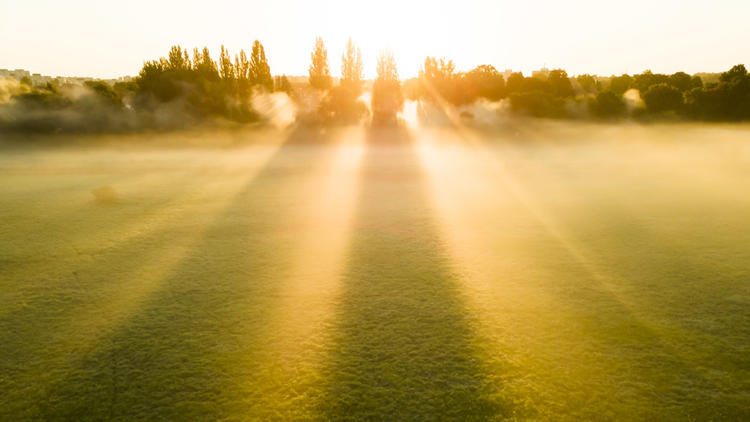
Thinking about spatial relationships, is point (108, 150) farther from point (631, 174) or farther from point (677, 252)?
point (677, 252)

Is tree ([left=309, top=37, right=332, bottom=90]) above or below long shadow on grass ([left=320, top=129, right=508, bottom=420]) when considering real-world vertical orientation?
above

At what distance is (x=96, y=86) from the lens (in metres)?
46.9

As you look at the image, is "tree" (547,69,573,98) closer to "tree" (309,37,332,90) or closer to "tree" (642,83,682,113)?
"tree" (642,83,682,113)

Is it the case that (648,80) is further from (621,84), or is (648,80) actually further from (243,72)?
(243,72)

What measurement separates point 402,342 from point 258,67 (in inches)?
2256

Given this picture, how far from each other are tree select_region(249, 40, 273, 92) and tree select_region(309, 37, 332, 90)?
25.6 ft

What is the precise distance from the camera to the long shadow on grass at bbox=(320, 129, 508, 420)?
491cm

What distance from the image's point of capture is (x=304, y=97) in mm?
60281

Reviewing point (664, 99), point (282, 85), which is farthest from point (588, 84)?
point (282, 85)

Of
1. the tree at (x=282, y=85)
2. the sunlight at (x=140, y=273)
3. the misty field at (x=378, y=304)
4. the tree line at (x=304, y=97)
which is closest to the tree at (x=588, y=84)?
the tree line at (x=304, y=97)

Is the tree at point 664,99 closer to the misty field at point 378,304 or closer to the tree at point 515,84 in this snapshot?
the tree at point 515,84

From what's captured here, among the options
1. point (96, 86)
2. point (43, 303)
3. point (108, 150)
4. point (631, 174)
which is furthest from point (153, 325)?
point (96, 86)

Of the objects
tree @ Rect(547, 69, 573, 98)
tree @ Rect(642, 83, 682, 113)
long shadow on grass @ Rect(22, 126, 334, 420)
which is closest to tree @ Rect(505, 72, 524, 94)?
tree @ Rect(547, 69, 573, 98)

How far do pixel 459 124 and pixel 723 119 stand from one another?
2507cm
